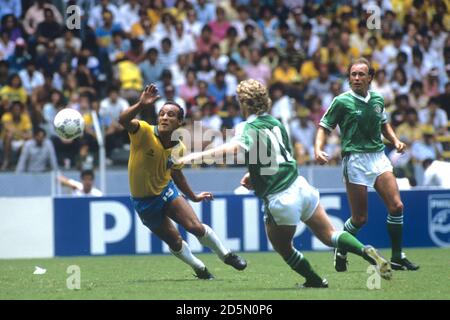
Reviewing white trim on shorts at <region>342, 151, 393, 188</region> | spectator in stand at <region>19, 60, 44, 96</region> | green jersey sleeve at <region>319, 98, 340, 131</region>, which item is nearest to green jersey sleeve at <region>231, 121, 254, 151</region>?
green jersey sleeve at <region>319, 98, 340, 131</region>

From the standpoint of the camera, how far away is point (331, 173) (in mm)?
18234

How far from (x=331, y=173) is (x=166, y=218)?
7.32 m

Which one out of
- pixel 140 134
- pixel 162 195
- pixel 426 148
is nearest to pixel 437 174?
pixel 426 148

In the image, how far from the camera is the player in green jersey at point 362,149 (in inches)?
457

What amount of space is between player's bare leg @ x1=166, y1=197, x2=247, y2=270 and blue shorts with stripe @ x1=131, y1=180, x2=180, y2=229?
0.22 ft

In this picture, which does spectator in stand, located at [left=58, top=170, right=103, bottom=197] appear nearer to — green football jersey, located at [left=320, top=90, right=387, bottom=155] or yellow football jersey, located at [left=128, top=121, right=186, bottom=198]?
yellow football jersey, located at [left=128, top=121, right=186, bottom=198]

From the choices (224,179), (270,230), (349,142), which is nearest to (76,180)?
(224,179)

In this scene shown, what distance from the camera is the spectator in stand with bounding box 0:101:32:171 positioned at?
18328 millimetres

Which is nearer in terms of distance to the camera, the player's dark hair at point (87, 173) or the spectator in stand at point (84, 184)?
the spectator in stand at point (84, 184)

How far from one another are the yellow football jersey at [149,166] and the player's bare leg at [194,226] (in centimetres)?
24

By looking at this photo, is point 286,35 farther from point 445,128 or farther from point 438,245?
point 438,245

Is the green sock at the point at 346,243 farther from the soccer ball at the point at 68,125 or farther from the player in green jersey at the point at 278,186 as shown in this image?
the soccer ball at the point at 68,125

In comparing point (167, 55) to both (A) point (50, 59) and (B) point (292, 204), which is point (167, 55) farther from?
(B) point (292, 204)

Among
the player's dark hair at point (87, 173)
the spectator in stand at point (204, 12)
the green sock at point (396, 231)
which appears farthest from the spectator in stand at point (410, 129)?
the green sock at point (396, 231)
